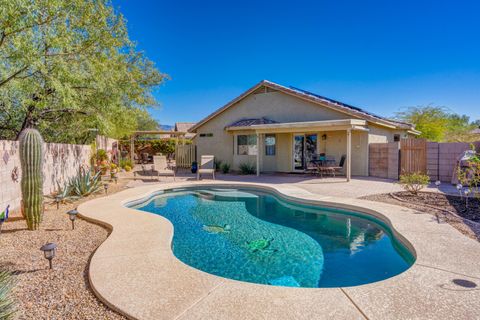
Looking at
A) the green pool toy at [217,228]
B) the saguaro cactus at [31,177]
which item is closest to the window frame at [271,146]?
the green pool toy at [217,228]

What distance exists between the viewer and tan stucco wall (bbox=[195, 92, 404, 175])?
1452 cm

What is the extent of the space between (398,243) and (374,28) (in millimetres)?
14383

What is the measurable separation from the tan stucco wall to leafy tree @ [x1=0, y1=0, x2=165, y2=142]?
7349mm

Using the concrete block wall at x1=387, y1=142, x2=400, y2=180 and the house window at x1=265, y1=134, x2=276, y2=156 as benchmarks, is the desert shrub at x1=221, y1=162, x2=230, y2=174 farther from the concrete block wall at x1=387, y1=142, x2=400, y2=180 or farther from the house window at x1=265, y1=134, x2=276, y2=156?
the concrete block wall at x1=387, y1=142, x2=400, y2=180

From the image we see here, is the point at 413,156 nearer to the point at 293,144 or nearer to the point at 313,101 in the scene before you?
the point at 313,101

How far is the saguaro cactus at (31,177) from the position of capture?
18.1ft

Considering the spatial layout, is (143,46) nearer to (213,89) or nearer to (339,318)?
(213,89)

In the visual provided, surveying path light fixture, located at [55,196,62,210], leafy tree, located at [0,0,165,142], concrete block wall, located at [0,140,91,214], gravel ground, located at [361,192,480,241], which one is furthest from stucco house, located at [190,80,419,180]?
path light fixture, located at [55,196,62,210]

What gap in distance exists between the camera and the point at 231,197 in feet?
34.9

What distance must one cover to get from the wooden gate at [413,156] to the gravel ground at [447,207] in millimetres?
3928

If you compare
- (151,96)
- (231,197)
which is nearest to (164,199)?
(231,197)

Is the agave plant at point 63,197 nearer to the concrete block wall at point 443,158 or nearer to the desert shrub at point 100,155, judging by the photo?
the desert shrub at point 100,155

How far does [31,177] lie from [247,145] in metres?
12.9

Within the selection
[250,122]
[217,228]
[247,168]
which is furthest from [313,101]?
[217,228]
